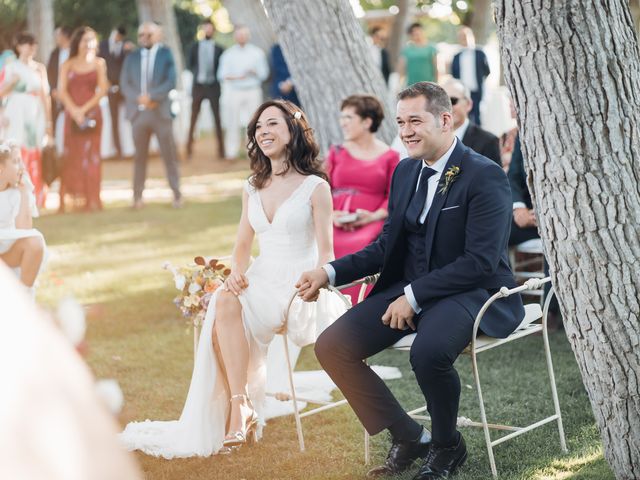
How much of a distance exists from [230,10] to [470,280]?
49.6 feet

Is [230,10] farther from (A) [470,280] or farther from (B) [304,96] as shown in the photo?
(A) [470,280]

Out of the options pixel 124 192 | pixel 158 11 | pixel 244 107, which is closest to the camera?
pixel 124 192

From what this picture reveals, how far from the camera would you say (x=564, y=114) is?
140 inches

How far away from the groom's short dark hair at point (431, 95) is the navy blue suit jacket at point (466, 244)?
0.62 feet

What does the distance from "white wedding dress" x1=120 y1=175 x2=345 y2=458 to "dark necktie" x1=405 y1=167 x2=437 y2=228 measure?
829mm

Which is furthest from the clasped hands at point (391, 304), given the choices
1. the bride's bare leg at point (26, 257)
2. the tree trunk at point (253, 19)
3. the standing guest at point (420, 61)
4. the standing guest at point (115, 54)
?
the tree trunk at point (253, 19)

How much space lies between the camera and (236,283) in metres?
5.11

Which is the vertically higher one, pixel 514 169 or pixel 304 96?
pixel 304 96

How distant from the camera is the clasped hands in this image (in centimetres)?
438

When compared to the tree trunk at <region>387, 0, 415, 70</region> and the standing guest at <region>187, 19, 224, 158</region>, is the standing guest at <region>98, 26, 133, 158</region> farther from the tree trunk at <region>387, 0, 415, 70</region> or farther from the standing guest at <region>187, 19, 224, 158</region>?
the tree trunk at <region>387, 0, 415, 70</region>

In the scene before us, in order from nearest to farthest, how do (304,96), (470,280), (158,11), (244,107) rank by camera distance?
(470,280), (304,96), (244,107), (158,11)

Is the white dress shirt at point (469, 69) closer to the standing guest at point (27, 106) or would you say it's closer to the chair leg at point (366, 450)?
the standing guest at point (27, 106)

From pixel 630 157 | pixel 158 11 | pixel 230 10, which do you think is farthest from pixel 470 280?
pixel 158 11

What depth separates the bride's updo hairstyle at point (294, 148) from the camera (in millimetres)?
5414
